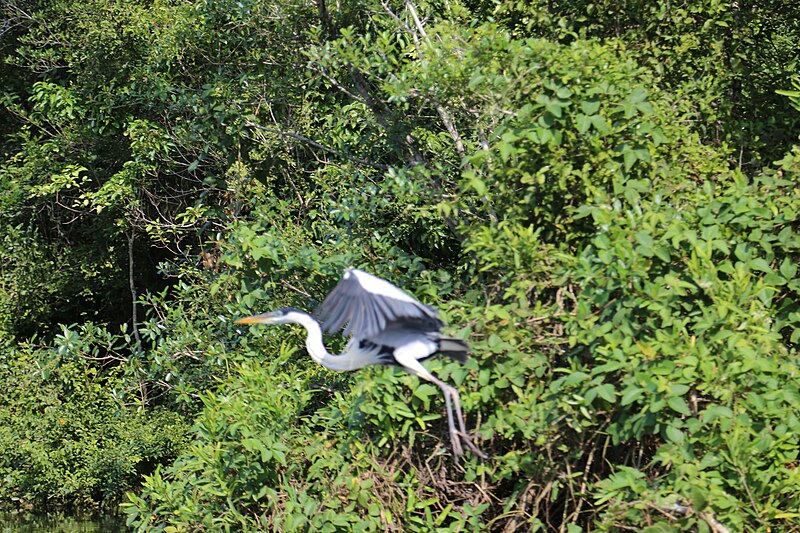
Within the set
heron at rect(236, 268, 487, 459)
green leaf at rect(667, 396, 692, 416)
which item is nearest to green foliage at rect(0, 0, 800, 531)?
green leaf at rect(667, 396, 692, 416)

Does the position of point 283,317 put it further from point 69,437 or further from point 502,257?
point 69,437

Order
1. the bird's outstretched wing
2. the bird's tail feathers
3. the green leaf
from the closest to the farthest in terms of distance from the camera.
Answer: the green leaf
the bird's outstretched wing
the bird's tail feathers

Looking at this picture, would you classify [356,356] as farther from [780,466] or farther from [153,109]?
[153,109]

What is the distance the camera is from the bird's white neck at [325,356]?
501 cm

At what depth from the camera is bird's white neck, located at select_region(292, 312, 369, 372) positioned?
5.01m

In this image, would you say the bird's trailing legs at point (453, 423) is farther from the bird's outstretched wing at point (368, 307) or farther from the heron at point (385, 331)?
the bird's outstretched wing at point (368, 307)

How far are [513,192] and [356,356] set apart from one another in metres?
1.23

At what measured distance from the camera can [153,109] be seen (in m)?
9.15

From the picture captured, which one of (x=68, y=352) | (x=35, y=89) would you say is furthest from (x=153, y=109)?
(x=68, y=352)

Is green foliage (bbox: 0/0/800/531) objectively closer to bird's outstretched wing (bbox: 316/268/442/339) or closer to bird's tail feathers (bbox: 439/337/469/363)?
bird's tail feathers (bbox: 439/337/469/363)

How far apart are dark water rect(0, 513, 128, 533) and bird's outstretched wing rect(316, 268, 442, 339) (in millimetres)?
5442

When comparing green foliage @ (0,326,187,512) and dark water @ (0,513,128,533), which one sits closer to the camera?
dark water @ (0,513,128,533)

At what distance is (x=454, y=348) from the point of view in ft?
16.0

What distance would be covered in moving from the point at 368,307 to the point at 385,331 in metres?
0.32
